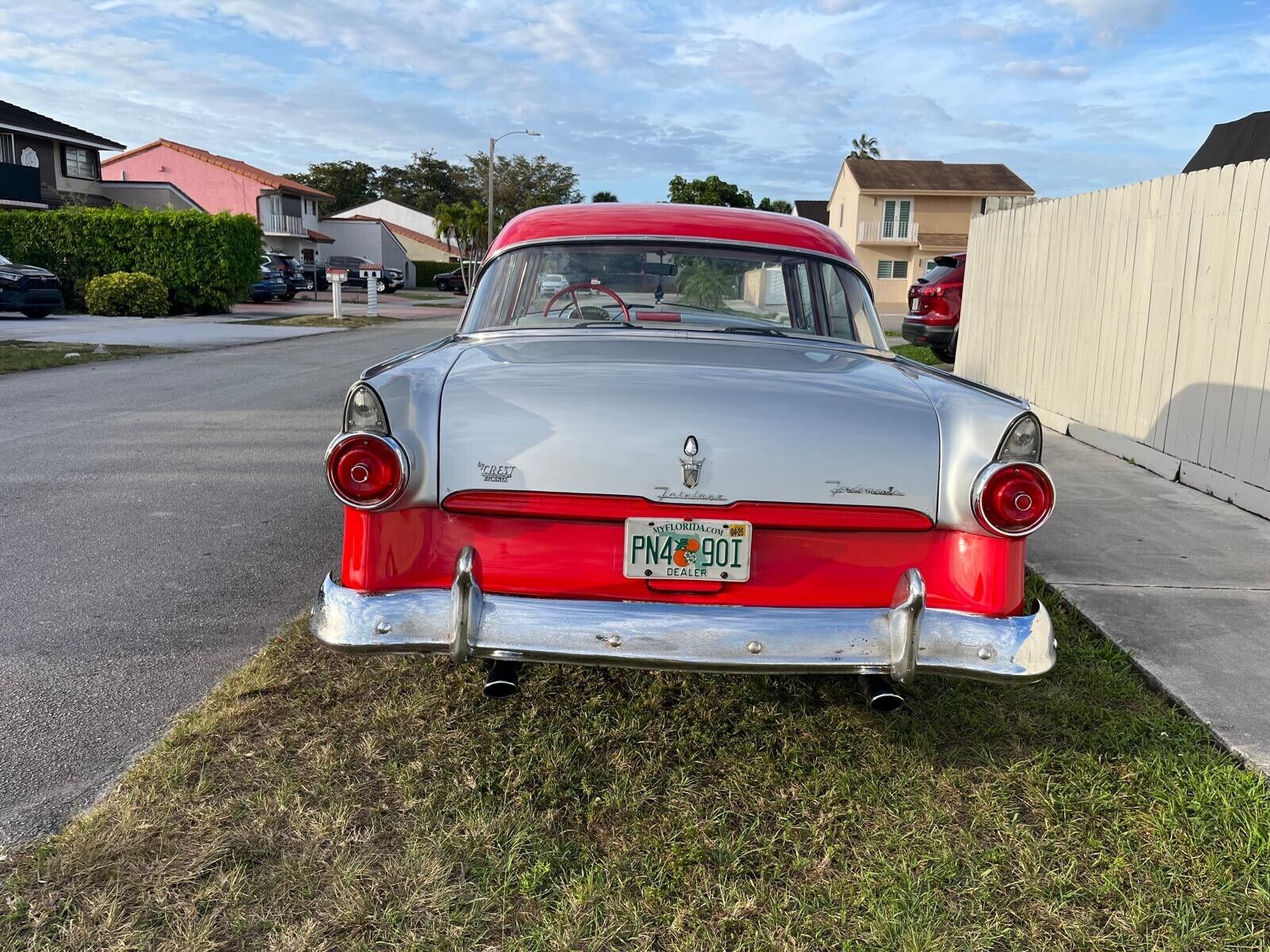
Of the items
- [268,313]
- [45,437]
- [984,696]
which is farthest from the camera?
[268,313]

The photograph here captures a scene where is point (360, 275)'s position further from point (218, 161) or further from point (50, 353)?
point (50, 353)

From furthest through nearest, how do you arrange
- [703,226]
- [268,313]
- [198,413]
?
[268,313] → [198,413] → [703,226]

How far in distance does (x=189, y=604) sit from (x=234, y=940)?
240 centimetres

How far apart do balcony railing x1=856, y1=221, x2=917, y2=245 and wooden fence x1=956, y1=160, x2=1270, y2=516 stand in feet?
128

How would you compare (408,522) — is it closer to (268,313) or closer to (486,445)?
(486,445)

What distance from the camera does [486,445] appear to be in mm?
2656

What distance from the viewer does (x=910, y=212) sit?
47.8 metres

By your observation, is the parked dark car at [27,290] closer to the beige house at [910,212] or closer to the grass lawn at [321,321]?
the grass lawn at [321,321]

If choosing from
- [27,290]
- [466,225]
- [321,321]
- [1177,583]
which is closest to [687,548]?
[1177,583]

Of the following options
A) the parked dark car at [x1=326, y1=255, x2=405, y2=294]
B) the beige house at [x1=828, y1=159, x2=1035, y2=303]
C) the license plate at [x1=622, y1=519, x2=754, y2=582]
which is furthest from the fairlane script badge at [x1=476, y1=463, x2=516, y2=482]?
the beige house at [x1=828, y1=159, x2=1035, y2=303]

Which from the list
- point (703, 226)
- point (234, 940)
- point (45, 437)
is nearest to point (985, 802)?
point (234, 940)

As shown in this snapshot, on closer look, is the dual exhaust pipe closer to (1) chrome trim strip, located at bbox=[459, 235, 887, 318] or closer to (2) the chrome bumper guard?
(2) the chrome bumper guard

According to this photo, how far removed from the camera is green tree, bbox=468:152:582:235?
2867 inches

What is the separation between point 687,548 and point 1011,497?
871mm
